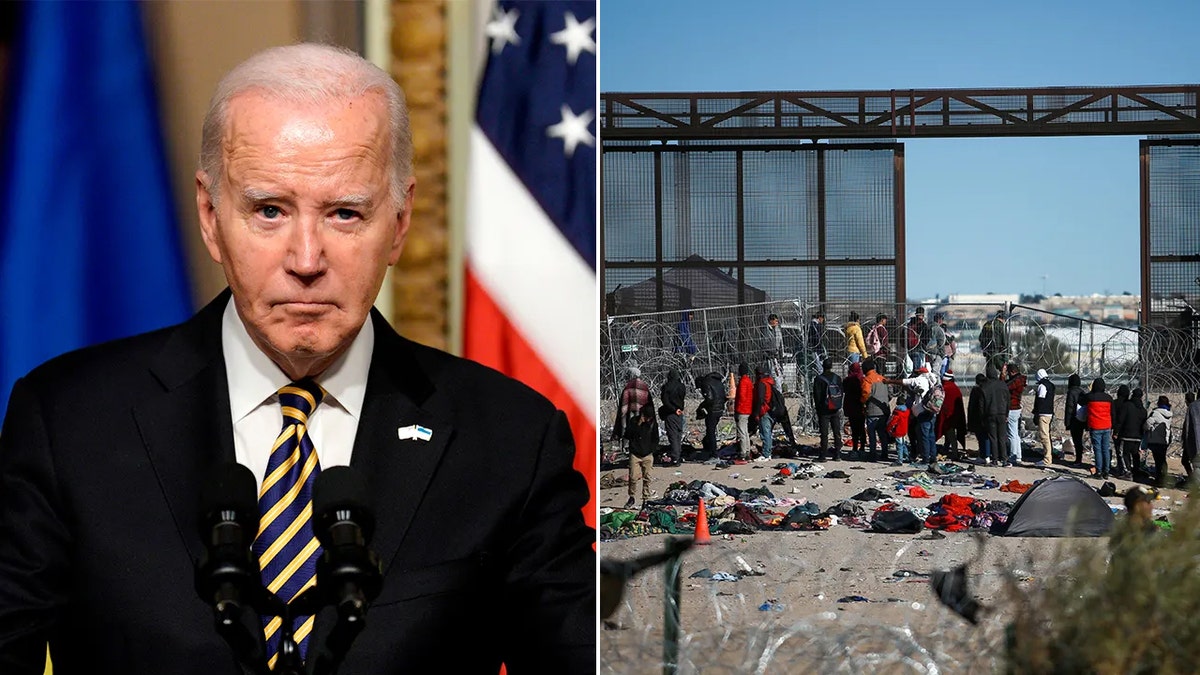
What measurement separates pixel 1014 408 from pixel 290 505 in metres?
17.7

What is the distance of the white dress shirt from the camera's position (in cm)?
286

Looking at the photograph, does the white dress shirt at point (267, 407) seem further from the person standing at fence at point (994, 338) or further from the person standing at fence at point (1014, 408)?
the person standing at fence at point (994, 338)

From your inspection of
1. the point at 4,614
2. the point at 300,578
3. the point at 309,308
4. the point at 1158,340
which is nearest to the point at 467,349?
the point at 309,308

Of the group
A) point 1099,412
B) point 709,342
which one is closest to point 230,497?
point 1099,412

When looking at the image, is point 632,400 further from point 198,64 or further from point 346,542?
point 346,542

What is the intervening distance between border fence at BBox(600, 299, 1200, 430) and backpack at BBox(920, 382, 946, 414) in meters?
1.44

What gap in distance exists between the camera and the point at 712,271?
21.9 m

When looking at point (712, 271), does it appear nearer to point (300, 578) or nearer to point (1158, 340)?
point (1158, 340)

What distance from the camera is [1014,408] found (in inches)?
753

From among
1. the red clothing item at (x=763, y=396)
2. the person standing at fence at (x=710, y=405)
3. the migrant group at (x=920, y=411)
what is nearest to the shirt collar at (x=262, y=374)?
the migrant group at (x=920, y=411)

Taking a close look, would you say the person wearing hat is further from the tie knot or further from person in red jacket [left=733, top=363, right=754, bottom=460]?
the tie knot

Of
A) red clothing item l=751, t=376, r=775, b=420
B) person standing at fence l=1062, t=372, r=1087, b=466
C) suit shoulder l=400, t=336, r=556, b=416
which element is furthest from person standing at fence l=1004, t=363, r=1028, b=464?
suit shoulder l=400, t=336, r=556, b=416

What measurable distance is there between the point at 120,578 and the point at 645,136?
62.6ft

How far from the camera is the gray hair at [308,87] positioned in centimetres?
287
